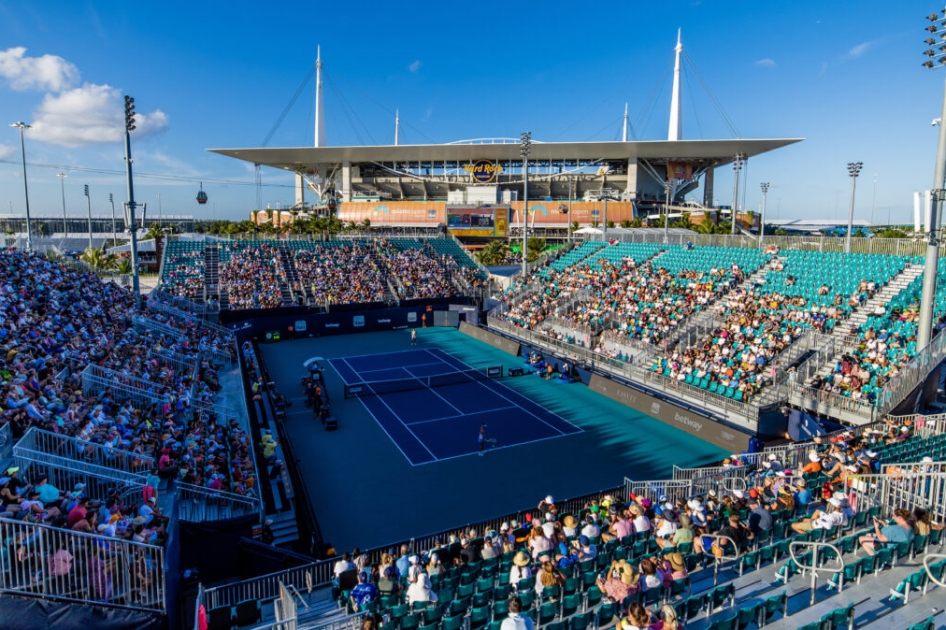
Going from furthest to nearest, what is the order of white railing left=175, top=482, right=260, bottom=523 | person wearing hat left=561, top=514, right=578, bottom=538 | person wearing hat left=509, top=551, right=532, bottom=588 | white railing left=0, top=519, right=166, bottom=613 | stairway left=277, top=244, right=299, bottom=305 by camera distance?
stairway left=277, top=244, right=299, bottom=305
white railing left=175, top=482, right=260, bottom=523
person wearing hat left=561, top=514, right=578, bottom=538
person wearing hat left=509, top=551, right=532, bottom=588
white railing left=0, top=519, right=166, bottom=613

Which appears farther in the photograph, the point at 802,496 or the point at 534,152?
the point at 534,152

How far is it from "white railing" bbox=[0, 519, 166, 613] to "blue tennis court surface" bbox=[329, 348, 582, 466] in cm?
1051

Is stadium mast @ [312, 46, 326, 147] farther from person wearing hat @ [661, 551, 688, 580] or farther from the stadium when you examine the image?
person wearing hat @ [661, 551, 688, 580]

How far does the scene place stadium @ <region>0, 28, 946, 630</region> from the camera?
914 centimetres

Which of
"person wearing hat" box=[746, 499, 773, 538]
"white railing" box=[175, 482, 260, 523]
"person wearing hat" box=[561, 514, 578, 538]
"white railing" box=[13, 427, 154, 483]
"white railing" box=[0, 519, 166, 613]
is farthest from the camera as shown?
"white railing" box=[175, 482, 260, 523]

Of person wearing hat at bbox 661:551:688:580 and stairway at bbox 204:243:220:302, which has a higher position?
stairway at bbox 204:243:220:302

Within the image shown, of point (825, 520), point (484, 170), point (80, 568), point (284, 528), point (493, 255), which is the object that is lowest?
point (284, 528)

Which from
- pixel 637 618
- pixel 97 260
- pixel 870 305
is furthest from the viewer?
pixel 97 260

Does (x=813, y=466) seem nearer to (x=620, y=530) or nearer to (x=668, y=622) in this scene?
(x=620, y=530)

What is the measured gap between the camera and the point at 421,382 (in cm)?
2936

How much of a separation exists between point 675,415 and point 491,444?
7438 millimetres

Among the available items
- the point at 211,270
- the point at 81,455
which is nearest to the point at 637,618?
the point at 81,455

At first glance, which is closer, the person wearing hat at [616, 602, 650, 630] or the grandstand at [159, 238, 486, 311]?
the person wearing hat at [616, 602, 650, 630]

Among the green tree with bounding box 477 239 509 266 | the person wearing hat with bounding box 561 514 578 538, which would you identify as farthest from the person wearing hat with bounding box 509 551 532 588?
the green tree with bounding box 477 239 509 266
